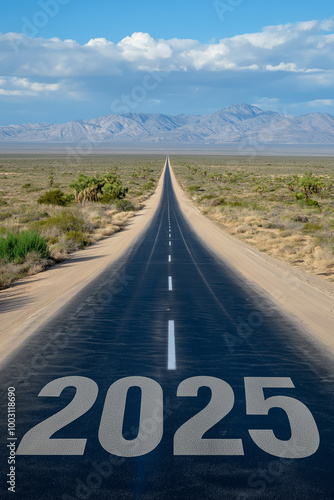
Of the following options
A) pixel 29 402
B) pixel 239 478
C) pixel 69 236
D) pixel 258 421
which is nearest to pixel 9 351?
pixel 29 402

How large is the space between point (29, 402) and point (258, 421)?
2.75 m

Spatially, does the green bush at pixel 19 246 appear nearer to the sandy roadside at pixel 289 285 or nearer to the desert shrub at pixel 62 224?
the sandy roadside at pixel 289 285

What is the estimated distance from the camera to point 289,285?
14.7 m

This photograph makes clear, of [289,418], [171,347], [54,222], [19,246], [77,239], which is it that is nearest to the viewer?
[289,418]

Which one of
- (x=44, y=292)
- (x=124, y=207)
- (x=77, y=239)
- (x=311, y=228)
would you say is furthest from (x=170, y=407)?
(x=124, y=207)

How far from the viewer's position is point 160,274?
16000 mm

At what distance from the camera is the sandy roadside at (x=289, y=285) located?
10336 millimetres

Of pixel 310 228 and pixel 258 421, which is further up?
pixel 258 421

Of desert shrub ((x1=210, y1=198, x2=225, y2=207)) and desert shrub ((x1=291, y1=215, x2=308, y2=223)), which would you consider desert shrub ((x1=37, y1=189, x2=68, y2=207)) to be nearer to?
desert shrub ((x1=210, y1=198, x2=225, y2=207))

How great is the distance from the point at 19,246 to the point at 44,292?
5278mm

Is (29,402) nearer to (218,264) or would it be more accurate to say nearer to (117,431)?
(117,431)

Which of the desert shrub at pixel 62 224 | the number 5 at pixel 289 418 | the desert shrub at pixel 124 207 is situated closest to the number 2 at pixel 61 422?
the number 5 at pixel 289 418

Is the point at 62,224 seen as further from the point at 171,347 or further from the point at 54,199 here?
the point at 171,347

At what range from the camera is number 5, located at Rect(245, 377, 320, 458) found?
490 centimetres
